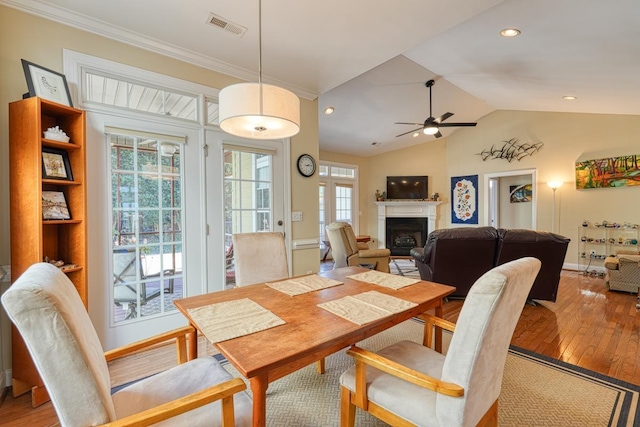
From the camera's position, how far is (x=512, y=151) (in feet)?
20.9

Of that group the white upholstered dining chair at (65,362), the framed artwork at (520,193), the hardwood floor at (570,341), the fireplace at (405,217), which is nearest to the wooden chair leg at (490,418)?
the white upholstered dining chair at (65,362)

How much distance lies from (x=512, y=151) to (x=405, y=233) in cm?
→ 306

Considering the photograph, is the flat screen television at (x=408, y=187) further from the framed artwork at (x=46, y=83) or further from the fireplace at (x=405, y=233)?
the framed artwork at (x=46, y=83)

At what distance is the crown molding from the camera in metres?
2.05

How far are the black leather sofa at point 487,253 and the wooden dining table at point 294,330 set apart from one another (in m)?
1.72

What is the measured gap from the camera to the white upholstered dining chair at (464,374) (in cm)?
98

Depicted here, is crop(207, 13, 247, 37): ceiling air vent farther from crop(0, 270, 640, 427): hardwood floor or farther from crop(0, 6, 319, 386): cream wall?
crop(0, 270, 640, 427): hardwood floor

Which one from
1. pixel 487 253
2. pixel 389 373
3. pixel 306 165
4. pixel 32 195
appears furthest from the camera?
pixel 306 165

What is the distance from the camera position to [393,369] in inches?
45.1

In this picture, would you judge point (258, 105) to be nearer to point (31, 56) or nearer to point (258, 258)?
point (258, 258)

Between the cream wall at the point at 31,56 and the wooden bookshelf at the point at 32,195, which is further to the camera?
the cream wall at the point at 31,56

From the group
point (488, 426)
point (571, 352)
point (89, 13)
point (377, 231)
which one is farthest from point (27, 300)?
point (377, 231)

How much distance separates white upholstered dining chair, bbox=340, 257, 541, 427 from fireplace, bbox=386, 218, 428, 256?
6.51 meters

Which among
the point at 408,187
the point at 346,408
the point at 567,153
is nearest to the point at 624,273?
the point at 567,153
